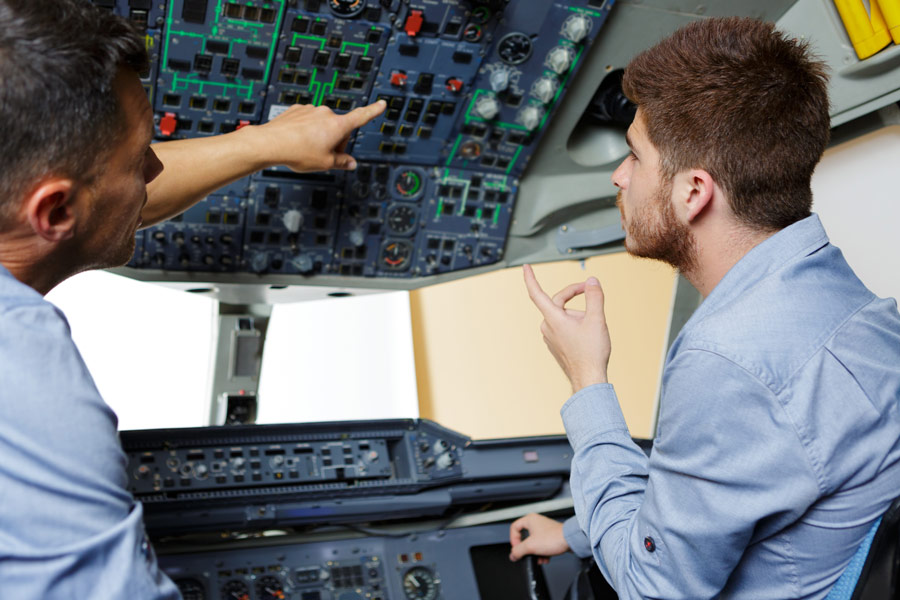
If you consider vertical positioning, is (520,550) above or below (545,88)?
below

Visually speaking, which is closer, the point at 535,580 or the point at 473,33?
the point at 473,33

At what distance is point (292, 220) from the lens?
2916 millimetres

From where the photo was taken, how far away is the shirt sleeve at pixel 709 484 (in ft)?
4.85

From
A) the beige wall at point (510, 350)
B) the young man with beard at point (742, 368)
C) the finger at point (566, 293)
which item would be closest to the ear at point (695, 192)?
the young man with beard at point (742, 368)

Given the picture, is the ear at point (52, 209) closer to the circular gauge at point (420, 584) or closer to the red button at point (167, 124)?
the red button at point (167, 124)

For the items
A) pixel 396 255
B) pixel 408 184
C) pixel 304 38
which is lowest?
pixel 396 255

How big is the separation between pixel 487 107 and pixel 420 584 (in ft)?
5.05

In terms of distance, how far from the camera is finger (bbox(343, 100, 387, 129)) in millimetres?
2623

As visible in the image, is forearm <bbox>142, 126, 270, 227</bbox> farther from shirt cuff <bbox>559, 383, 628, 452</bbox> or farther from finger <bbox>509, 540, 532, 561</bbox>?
finger <bbox>509, 540, 532, 561</bbox>

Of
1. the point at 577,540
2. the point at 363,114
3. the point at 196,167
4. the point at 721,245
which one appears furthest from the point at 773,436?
the point at 196,167

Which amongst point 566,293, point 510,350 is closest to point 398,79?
point 566,293

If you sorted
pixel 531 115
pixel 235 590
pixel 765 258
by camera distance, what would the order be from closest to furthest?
pixel 765 258
pixel 235 590
pixel 531 115

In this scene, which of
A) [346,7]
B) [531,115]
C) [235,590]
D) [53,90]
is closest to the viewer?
[53,90]

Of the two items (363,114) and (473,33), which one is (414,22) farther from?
(363,114)
